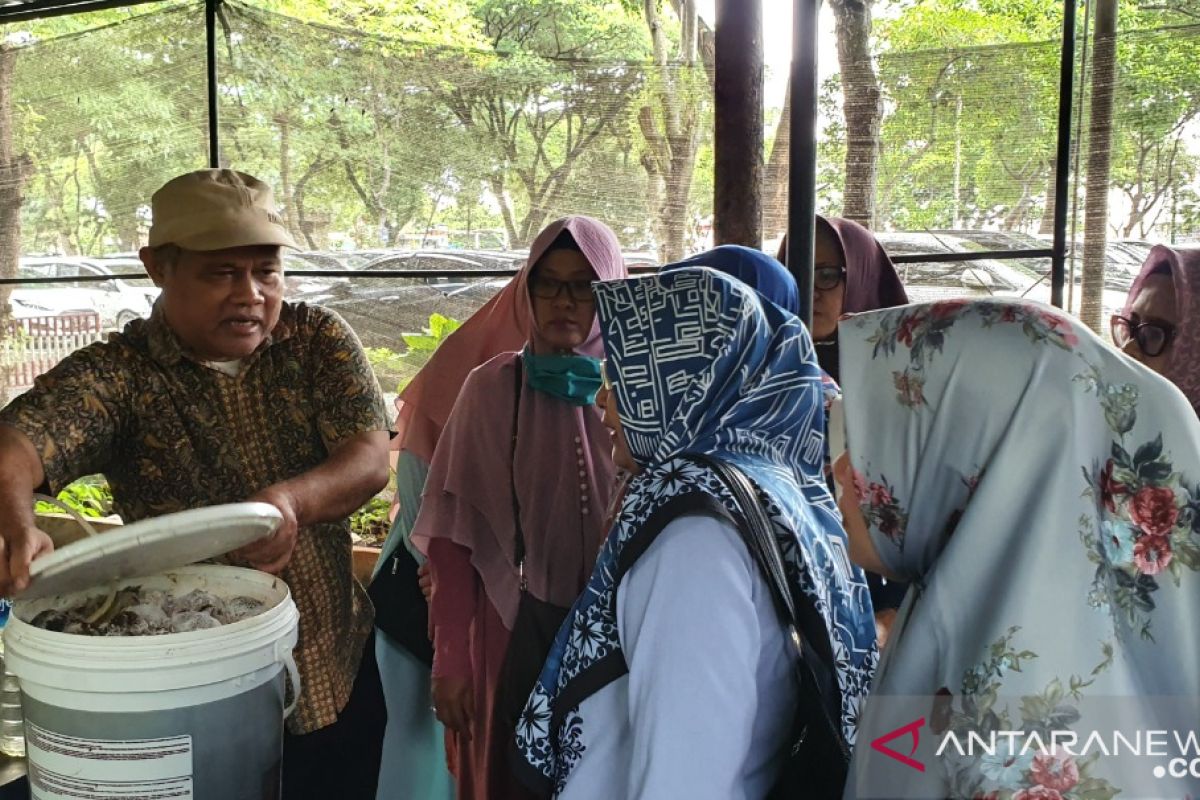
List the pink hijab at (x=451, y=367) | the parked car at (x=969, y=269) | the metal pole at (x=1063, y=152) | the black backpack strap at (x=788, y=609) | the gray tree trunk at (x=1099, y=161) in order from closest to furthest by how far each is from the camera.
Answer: the black backpack strap at (x=788, y=609)
the pink hijab at (x=451, y=367)
the metal pole at (x=1063, y=152)
the gray tree trunk at (x=1099, y=161)
the parked car at (x=969, y=269)

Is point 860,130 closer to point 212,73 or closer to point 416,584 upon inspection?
point 416,584

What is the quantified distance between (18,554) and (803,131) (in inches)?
63.2

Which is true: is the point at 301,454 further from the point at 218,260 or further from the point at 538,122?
the point at 538,122

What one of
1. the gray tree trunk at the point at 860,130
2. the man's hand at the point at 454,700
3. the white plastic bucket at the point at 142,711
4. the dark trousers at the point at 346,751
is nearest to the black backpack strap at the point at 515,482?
Answer: the man's hand at the point at 454,700

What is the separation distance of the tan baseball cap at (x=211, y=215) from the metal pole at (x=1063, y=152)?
229 centimetres

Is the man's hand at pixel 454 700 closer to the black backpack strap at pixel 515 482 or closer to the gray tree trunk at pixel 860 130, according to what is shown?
the black backpack strap at pixel 515 482

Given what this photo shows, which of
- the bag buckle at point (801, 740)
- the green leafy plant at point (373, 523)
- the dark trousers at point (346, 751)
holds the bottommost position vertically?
the green leafy plant at point (373, 523)

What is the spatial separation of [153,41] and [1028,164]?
3.88 metres

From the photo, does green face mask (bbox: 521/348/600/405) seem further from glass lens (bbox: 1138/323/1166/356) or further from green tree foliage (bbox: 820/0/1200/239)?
green tree foliage (bbox: 820/0/1200/239)

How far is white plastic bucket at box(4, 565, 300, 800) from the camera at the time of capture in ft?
4.24

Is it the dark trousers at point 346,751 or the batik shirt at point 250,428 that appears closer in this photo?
the batik shirt at point 250,428

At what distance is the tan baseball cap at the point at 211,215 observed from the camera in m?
1.91

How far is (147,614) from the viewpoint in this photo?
1487 mm

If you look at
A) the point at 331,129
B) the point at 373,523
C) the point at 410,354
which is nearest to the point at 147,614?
the point at 410,354
